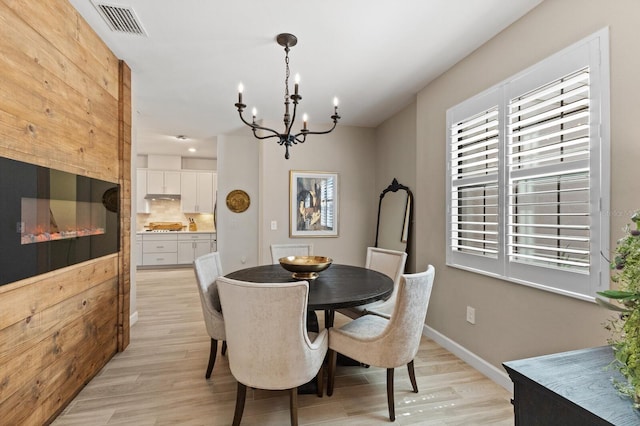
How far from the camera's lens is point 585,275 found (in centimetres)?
171

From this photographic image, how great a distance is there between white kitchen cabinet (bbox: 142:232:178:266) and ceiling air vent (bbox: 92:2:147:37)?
17.1ft

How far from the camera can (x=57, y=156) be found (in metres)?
1.89

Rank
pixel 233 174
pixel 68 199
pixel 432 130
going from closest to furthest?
pixel 68 199, pixel 432 130, pixel 233 174

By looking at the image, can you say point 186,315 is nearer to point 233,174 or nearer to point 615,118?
point 233,174

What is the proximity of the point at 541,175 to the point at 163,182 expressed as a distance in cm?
716

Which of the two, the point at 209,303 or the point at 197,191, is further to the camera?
the point at 197,191

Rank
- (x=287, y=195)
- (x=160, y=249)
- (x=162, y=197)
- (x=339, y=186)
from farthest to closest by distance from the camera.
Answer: (x=162, y=197) < (x=160, y=249) < (x=339, y=186) < (x=287, y=195)

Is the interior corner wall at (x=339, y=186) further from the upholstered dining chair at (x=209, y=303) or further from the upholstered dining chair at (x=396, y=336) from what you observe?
the upholstered dining chair at (x=396, y=336)

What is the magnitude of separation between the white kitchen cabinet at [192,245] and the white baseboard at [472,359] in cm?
533

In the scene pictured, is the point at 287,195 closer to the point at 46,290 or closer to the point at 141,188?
the point at 46,290

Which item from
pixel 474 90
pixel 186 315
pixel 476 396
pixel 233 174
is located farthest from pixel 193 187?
pixel 476 396

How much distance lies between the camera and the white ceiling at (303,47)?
6.74ft

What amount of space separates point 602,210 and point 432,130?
1.73 metres

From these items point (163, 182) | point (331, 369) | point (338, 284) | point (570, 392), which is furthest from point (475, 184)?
point (163, 182)
